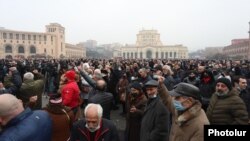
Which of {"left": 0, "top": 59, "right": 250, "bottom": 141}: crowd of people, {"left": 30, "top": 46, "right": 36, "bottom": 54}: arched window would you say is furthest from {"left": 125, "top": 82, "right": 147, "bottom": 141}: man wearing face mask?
{"left": 30, "top": 46, "right": 36, "bottom": 54}: arched window

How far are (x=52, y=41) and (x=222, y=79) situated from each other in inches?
4014

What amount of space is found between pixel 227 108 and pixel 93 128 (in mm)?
2054

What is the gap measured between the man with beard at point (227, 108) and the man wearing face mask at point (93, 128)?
1691 millimetres

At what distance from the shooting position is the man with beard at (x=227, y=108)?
4312 mm

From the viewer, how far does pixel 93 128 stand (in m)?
3.47

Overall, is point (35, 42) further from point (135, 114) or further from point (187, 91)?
point (187, 91)

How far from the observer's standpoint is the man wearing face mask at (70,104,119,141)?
342 centimetres

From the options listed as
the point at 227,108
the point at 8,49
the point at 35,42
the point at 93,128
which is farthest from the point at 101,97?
the point at 35,42

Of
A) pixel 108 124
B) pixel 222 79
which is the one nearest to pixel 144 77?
pixel 222 79

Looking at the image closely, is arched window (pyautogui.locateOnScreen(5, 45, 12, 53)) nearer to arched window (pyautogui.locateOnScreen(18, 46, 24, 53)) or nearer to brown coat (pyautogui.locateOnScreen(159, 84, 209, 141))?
arched window (pyautogui.locateOnScreen(18, 46, 24, 53))

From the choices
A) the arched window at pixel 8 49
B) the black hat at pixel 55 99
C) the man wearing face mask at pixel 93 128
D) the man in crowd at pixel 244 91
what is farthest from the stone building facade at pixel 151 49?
the man wearing face mask at pixel 93 128

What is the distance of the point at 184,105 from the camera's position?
128 inches

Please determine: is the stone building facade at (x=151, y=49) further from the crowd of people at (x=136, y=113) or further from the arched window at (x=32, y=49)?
the crowd of people at (x=136, y=113)

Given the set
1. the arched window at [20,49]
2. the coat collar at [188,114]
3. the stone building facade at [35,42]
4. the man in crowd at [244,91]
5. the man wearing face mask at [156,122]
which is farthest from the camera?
the arched window at [20,49]
